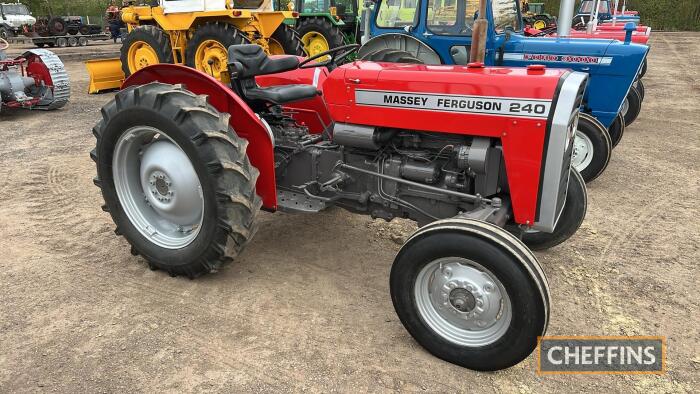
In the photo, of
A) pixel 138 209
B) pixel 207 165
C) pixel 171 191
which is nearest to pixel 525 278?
pixel 207 165

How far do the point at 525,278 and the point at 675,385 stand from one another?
3.01ft

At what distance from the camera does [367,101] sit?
2.82 m

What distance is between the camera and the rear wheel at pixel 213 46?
8.36 meters

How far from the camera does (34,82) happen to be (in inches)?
307

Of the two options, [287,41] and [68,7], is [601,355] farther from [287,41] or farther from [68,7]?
[68,7]

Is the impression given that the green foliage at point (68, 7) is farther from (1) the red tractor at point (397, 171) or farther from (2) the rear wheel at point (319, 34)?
(1) the red tractor at point (397, 171)

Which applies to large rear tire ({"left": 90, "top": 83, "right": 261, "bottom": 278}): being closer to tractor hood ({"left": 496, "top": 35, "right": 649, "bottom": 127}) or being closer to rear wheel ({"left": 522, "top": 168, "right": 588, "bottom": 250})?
rear wheel ({"left": 522, "top": 168, "right": 588, "bottom": 250})

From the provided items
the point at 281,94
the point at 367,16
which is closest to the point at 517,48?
the point at 367,16

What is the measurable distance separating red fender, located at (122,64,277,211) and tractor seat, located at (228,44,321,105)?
0.22 metres

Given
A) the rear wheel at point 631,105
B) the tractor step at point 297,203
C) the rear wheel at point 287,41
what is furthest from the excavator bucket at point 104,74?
the rear wheel at point 631,105

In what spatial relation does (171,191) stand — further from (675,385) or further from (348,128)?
(675,385)

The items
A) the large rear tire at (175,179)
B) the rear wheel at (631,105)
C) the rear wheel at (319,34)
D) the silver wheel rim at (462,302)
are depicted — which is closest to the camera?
the silver wheel rim at (462,302)

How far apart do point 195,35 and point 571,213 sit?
7348 mm

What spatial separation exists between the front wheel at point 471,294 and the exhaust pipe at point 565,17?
15.6ft
